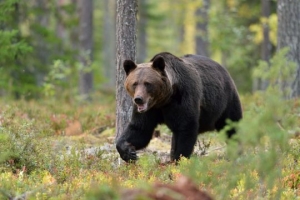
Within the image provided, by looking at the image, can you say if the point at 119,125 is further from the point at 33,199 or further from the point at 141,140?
the point at 33,199

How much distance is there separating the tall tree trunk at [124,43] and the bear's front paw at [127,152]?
151 centimetres

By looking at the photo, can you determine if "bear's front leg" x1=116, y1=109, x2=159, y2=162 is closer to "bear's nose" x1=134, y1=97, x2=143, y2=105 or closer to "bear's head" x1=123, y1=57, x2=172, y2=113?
"bear's head" x1=123, y1=57, x2=172, y2=113

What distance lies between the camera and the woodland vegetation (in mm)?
5336

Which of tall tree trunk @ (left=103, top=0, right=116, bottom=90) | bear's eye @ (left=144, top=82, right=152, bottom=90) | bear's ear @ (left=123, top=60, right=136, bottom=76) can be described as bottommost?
tall tree trunk @ (left=103, top=0, right=116, bottom=90)

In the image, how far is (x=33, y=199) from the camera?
549 centimetres

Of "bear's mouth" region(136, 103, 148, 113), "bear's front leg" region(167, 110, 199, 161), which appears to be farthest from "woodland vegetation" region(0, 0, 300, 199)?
"bear's mouth" region(136, 103, 148, 113)

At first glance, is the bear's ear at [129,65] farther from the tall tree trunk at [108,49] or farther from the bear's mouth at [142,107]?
the tall tree trunk at [108,49]

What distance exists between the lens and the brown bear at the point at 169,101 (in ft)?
25.5

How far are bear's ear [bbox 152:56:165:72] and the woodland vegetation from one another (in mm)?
1140

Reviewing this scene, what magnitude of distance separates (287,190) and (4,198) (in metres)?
2.80

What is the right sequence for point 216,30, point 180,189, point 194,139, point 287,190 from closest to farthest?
point 180,189
point 287,190
point 194,139
point 216,30

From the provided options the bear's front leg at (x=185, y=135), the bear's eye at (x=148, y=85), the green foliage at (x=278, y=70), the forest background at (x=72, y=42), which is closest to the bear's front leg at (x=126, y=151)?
the bear's front leg at (x=185, y=135)

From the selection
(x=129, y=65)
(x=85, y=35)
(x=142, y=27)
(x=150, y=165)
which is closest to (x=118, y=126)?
(x=129, y=65)

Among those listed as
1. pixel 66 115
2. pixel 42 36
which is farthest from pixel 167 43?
pixel 66 115
